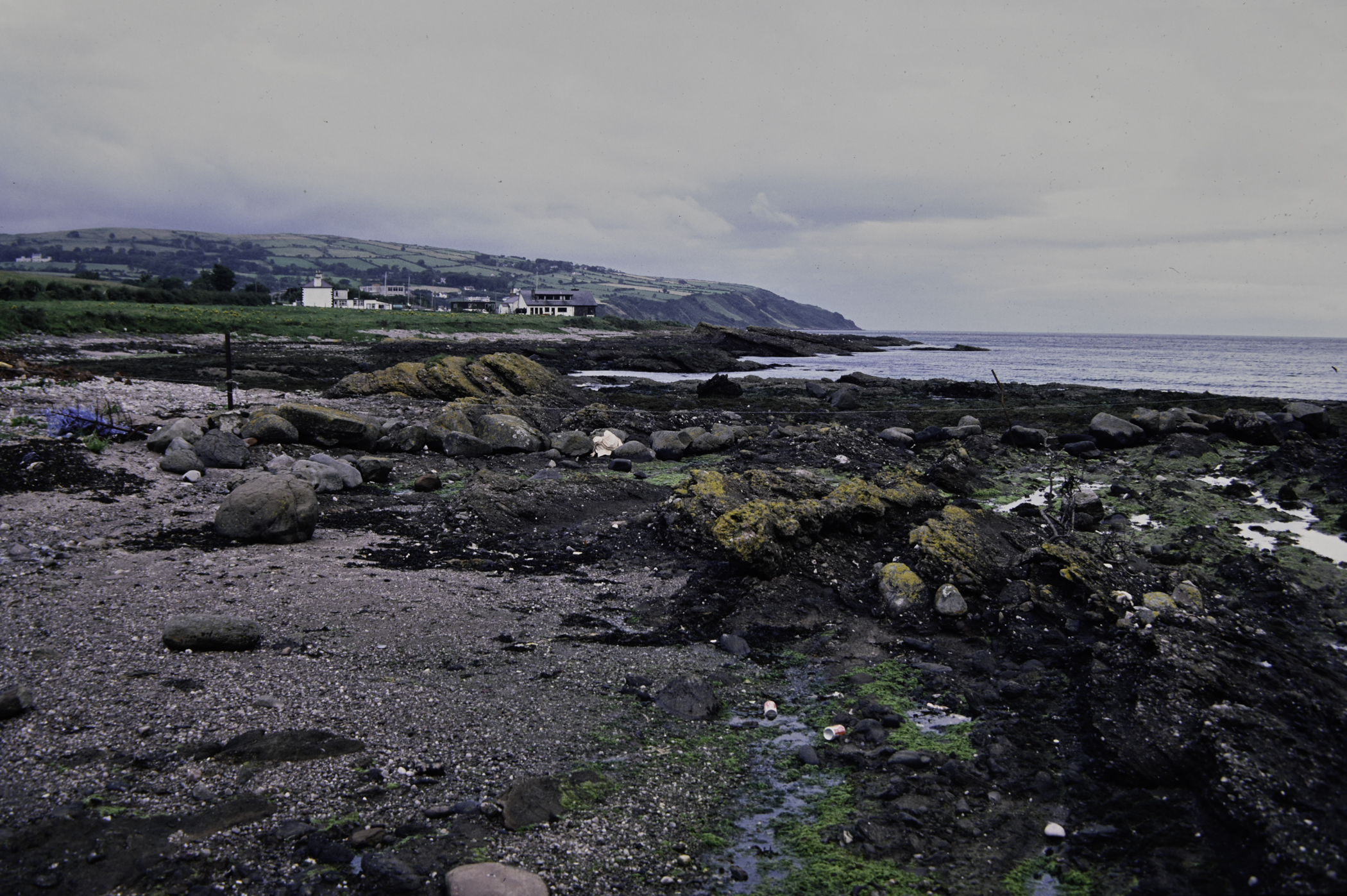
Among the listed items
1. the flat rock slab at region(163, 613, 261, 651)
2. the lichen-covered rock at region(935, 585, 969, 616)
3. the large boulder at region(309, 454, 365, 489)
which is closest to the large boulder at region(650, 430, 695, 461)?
the large boulder at region(309, 454, 365, 489)

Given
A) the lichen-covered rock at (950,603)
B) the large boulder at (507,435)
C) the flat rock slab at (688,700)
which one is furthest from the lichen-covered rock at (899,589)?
the large boulder at (507,435)

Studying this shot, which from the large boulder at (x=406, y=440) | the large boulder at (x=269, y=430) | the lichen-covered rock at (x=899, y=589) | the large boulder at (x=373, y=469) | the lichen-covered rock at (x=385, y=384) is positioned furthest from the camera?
the lichen-covered rock at (x=385, y=384)

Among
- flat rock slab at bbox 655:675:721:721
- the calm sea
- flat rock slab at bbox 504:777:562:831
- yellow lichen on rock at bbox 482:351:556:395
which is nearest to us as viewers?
flat rock slab at bbox 504:777:562:831

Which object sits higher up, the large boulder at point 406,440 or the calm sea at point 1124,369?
the calm sea at point 1124,369

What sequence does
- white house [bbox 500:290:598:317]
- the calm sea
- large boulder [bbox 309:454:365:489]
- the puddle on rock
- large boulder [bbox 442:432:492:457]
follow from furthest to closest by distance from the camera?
white house [bbox 500:290:598:317] < the calm sea < large boulder [bbox 442:432:492:457] < large boulder [bbox 309:454:365:489] < the puddle on rock

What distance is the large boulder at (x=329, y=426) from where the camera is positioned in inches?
611

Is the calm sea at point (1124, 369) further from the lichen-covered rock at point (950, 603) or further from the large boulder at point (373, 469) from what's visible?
the lichen-covered rock at point (950, 603)

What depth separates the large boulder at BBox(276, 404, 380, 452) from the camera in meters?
15.5

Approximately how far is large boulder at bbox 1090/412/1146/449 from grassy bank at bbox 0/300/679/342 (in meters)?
35.7

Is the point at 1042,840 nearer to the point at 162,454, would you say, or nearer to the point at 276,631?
the point at 276,631

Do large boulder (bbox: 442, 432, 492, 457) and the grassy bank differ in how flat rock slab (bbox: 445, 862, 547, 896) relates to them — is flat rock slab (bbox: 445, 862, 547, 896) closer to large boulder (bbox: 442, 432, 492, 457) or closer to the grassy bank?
large boulder (bbox: 442, 432, 492, 457)

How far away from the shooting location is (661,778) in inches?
207

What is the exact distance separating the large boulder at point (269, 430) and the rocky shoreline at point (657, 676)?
101 mm

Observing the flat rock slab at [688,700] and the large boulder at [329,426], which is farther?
the large boulder at [329,426]
